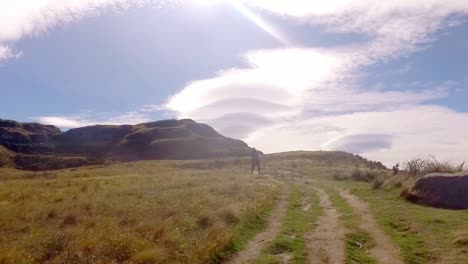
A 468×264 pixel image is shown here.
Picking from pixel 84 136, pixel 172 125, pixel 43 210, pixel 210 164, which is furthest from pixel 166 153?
pixel 43 210

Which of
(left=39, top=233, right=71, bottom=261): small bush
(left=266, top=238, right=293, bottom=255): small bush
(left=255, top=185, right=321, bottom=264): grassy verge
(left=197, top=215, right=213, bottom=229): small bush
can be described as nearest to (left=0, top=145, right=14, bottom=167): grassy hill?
(left=255, top=185, right=321, bottom=264): grassy verge

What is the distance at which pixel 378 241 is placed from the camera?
45.0 ft

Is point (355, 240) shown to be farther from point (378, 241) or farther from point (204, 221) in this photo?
point (204, 221)

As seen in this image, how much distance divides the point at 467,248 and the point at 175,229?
8.54 metres

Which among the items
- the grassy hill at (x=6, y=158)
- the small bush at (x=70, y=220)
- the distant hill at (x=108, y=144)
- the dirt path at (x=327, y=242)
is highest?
the distant hill at (x=108, y=144)

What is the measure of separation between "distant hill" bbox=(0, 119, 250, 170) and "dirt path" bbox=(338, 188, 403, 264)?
368 ft

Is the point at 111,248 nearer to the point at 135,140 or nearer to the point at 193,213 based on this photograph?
the point at 193,213

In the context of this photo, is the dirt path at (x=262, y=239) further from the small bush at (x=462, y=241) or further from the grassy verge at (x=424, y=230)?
the small bush at (x=462, y=241)

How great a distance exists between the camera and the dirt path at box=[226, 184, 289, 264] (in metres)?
12.0

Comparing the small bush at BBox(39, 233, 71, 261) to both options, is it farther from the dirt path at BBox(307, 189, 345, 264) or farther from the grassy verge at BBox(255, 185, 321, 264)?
the dirt path at BBox(307, 189, 345, 264)

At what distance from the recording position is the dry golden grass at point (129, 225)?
11.6m

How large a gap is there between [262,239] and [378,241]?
11.5 ft

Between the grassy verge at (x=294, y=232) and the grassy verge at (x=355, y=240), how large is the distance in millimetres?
1166

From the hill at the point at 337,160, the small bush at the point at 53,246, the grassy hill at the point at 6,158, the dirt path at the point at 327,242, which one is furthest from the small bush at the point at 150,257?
the grassy hill at the point at 6,158
